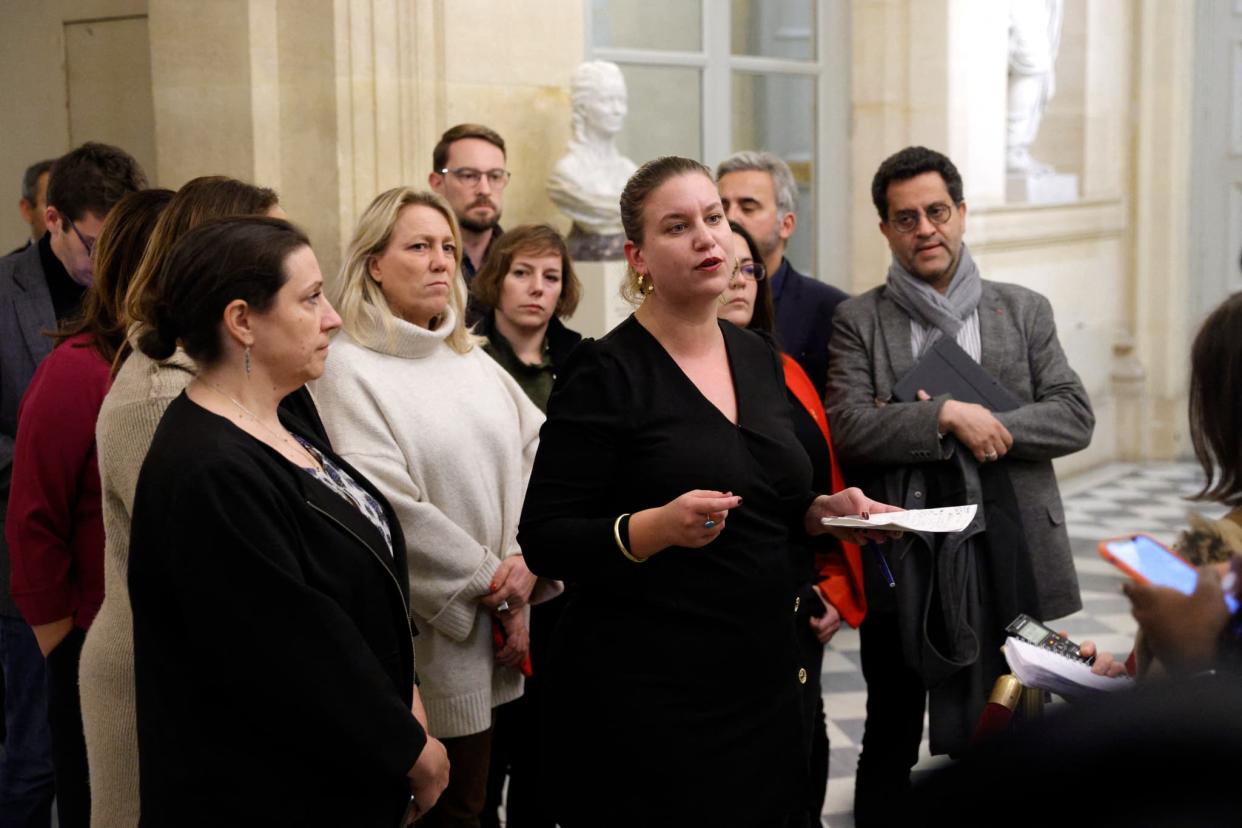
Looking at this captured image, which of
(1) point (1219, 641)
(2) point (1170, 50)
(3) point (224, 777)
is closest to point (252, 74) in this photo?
(3) point (224, 777)

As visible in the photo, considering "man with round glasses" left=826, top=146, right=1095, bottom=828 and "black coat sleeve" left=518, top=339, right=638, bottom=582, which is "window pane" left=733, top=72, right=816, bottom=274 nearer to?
"man with round glasses" left=826, top=146, right=1095, bottom=828

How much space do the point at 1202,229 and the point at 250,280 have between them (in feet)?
34.0

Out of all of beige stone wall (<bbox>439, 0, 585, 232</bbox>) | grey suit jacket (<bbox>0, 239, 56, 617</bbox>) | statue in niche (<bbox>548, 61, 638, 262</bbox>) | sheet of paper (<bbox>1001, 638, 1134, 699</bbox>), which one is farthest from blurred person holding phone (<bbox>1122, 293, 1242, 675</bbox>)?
beige stone wall (<bbox>439, 0, 585, 232</bbox>)

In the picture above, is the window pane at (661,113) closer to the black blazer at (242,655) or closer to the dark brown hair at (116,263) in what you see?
the dark brown hair at (116,263)

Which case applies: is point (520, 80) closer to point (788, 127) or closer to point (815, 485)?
point (788, 127)

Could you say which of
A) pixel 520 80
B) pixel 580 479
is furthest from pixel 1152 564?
pixel 520 80

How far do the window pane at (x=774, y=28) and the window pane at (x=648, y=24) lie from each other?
33 centimetres

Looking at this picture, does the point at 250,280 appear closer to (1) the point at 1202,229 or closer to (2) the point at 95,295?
(2) the point at 95,295

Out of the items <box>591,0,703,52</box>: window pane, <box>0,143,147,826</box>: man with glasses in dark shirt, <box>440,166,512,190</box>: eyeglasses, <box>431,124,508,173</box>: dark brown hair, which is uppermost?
<box>591,0,703,52</box>: window pane

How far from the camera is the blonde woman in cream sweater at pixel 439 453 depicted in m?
3.07

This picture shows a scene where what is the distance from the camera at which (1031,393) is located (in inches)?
140

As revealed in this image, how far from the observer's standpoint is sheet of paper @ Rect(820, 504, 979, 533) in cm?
232

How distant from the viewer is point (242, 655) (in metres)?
2.09

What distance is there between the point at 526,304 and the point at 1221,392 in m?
2.33
